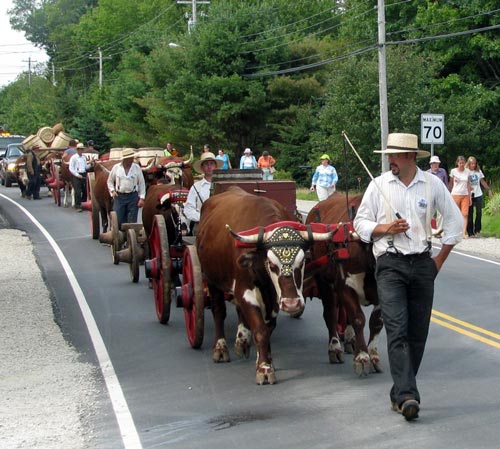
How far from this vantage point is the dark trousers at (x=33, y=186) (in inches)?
1383

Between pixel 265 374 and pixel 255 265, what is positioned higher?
pixel 255 265

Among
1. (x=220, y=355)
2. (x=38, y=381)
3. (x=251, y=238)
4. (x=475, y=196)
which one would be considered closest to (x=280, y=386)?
(x=220, y=355)

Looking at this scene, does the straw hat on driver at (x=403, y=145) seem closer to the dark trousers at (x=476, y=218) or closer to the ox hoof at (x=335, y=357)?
the ox hoof at (x=335, y=357)

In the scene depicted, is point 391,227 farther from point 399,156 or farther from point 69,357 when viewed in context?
point 69,357

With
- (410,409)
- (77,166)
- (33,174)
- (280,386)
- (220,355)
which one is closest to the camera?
(410,409)

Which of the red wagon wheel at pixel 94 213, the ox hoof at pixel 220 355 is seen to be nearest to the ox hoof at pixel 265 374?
the ox hoof at pixel 220 355

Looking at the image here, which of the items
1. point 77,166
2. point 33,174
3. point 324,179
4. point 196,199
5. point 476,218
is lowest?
point 476,218

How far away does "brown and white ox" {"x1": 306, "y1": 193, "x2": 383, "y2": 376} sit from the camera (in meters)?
8.98

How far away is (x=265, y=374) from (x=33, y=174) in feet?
90.5

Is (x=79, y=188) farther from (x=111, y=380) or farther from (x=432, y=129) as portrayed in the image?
(x=111, y=380)

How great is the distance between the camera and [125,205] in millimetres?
17047

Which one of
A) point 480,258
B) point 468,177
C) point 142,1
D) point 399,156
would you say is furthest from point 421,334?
point 142,1

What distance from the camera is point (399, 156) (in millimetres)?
7707

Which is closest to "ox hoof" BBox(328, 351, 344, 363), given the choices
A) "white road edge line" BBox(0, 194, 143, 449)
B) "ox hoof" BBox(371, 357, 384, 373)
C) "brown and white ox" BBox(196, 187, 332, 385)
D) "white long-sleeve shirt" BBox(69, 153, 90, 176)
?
"ox hoof" BBox(371, 357, 384, 373)
